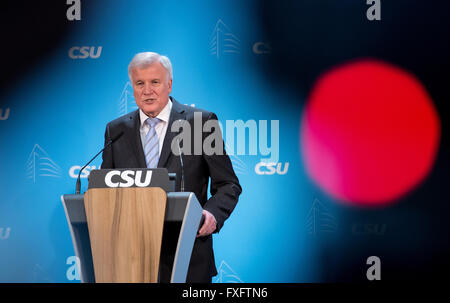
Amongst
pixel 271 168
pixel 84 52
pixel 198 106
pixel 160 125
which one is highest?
pixel 84 52

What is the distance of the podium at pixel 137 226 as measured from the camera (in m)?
1.53

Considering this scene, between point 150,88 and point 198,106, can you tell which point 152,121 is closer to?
point 150,88

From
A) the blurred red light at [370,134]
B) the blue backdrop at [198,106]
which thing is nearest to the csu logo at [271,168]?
the blue backdrop at [198,106]

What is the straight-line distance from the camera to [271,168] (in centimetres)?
348

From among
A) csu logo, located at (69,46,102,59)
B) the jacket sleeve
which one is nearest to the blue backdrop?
csu logo, located at (69,46,102,59)

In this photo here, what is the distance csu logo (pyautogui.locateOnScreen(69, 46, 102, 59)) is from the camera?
3.57m

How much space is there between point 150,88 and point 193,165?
0.45 metres

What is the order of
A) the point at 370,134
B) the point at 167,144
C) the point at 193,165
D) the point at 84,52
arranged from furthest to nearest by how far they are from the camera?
the point at 84,52
the point at 370,134
the point at 193,165
the point at 167,144

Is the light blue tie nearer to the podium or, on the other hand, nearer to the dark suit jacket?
the dark suit jacket

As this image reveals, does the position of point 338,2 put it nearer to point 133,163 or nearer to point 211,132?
point 211,132

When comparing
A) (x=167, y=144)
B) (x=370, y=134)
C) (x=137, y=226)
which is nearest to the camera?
(x=137, y=226)

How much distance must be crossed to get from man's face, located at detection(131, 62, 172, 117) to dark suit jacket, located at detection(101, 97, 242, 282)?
0.26ft

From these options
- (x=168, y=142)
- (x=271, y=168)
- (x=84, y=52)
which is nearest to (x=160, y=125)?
(x=168, y=142)

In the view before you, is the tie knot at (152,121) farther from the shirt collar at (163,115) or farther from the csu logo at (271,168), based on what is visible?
the csu logo at (271,168)
